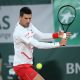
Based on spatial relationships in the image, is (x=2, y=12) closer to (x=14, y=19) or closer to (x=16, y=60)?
(x=14, y=19)

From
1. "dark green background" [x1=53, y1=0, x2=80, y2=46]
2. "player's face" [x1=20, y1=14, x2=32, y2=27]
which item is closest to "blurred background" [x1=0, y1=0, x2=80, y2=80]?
"dark green background" [x1=53, y1=0, x2=80, y2=46]

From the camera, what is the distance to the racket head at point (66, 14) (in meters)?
Answer: 7.25

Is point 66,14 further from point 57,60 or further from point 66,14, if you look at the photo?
point 57,60

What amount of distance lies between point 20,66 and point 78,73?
5.59ft

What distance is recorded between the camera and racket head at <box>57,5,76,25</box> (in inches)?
286

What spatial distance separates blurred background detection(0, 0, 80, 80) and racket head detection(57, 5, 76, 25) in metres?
0.08

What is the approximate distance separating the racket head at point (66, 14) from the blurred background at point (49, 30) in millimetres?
80

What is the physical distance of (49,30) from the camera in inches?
293

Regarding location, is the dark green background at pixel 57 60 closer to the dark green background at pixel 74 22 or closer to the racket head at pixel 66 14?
the dark green background at pixel 74 22

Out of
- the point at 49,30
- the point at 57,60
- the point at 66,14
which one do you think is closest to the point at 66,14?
the point at 66,14

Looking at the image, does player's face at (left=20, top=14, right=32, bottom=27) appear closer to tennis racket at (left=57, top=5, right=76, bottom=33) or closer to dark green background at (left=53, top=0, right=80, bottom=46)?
tennis racket at (left=57, top=5, right=76, bottom=33)

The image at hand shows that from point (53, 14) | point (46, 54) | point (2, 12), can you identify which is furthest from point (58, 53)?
point (2, 12)

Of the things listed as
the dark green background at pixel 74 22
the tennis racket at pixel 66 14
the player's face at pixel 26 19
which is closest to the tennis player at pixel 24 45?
the player's face at pixel 26 19

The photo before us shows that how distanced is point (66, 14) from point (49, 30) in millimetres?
400
